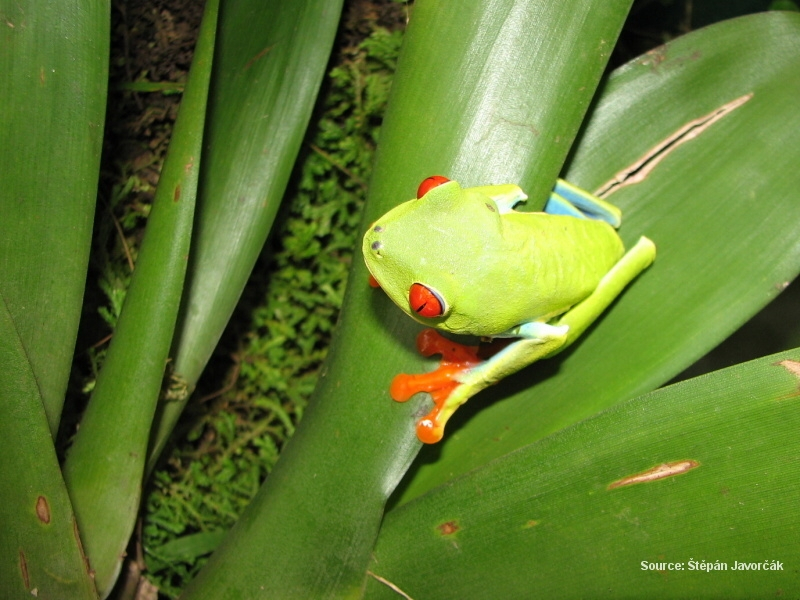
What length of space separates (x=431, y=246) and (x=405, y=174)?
0.55ft

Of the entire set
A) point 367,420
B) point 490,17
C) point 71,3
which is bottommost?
point 367,420

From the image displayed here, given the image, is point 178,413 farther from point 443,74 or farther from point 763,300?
point 763,300

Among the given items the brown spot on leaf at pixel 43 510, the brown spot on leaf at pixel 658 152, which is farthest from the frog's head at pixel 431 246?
the brown spot on leaf at pixel 43 510

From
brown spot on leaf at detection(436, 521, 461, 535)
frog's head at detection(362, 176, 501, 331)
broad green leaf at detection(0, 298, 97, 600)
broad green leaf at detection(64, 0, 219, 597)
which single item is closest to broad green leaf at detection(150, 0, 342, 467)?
broad green leaf at detection(64, 0, 219, 597)

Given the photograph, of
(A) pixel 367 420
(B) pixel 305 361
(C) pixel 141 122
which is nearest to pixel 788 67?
(A) pixel 367 420

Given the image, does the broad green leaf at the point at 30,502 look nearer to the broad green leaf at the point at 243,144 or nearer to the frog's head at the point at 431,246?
the broad green leaf at the point at 243,144

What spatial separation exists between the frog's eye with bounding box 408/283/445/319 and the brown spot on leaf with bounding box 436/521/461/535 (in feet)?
1.17

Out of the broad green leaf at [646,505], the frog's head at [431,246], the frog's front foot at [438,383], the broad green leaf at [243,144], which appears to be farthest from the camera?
the broad green leaf at [243,144]

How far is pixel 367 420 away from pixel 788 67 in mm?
1007

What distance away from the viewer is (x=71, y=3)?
35.6 inches

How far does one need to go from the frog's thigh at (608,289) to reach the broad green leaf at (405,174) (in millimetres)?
215

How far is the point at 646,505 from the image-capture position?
88 centimetres

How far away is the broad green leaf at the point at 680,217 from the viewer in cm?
109

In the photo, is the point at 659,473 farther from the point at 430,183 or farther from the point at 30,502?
the point at 30,502
